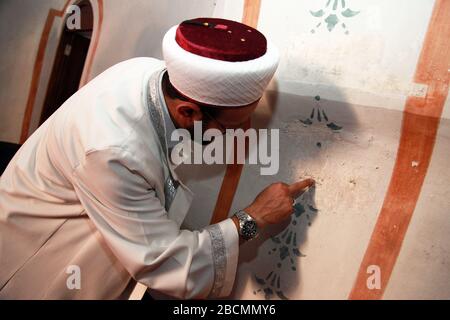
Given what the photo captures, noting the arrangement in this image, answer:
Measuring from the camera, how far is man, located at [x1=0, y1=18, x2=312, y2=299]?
1.02 meters

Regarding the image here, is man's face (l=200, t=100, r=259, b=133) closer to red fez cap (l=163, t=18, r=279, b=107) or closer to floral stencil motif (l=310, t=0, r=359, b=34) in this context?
red fez cap (l=163, t=18, r=279, b=107)

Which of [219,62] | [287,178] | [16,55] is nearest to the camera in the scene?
[219,62]

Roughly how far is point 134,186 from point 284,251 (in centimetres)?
61

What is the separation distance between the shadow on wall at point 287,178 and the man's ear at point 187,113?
357mm

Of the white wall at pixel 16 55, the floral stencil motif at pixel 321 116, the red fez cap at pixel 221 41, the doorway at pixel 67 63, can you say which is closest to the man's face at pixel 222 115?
the red fez cap at pixel 221 41

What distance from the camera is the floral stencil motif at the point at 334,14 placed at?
117 centimetres

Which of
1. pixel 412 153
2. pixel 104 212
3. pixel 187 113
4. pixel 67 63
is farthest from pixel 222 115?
pixel 67 63

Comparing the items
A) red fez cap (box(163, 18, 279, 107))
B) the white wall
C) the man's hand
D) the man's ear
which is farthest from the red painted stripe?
the white wall

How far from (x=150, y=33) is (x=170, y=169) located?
2.94ft

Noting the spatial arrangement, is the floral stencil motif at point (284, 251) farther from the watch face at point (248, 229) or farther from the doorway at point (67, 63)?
the doorway at point (67, 63)

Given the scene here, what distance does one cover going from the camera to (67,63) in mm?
3457

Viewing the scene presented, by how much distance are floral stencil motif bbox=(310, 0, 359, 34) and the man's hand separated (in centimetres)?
52

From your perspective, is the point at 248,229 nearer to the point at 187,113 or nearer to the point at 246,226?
the point at 246,226

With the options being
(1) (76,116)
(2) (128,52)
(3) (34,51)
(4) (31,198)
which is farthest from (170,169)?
(3) (34,51)
